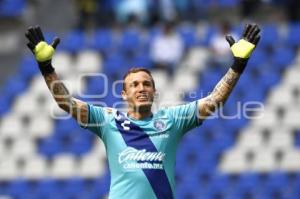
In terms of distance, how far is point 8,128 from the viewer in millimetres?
15164

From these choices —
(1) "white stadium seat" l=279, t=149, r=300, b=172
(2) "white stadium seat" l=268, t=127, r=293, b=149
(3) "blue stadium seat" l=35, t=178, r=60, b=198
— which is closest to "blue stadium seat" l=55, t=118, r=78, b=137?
(3) "blue stadium seat" l=35, t=178, r=60, b=198

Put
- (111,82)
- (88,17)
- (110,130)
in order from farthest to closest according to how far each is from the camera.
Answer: (88,17), (111,82), (110,130)

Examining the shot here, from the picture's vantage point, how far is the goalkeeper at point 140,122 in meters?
6.38

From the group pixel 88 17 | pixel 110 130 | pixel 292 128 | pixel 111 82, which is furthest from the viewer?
pixel 88 17

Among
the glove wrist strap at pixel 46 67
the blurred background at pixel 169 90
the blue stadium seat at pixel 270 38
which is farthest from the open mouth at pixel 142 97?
the blue stadium seat at pixel 270 38

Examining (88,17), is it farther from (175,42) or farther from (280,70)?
(280,70)

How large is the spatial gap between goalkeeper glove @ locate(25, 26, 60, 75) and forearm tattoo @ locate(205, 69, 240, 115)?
1.21 meters

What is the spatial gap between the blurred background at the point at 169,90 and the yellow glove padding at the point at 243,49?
262 inches

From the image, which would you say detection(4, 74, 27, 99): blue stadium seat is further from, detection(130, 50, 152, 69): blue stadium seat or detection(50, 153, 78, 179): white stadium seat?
detection(130, 50, 152, 69): blue stadium seat

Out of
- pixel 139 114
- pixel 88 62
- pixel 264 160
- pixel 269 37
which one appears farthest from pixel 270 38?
pixel 139 114

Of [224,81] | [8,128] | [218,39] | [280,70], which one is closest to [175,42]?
[218,39]

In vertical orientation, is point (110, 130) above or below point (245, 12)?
above

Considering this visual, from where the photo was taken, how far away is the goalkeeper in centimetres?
638

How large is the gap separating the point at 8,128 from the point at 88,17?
2.50 metres
